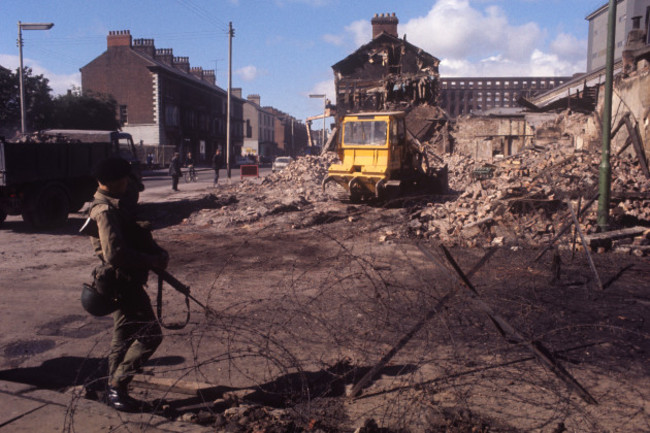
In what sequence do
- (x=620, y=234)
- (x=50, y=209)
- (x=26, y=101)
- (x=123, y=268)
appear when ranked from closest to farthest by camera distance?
(x=123, y=268) → (x=620, y=234) → (x=50, y=209) → (x=26, y=101)

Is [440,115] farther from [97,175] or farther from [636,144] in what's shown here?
[97,175]

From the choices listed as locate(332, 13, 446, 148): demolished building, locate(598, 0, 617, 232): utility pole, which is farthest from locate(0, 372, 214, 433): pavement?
locate(332, 13, 446, 148): demolished building

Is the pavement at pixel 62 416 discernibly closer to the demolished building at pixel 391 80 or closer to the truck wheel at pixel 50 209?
the truck wheel at pixel 50 209

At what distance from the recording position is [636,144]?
14.1 metres

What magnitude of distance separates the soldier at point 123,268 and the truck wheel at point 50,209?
9.94 meters

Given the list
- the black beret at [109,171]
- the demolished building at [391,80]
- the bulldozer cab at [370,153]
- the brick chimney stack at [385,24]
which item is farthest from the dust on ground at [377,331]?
the brick chimney stack at [385,24]

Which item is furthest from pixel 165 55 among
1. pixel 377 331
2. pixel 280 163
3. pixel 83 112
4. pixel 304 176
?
pixel 377 331

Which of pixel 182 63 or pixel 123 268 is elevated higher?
pixel 182 63

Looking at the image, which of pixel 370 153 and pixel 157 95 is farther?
pixel 157 95

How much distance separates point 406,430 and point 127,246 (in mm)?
2263

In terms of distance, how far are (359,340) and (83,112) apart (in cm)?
4073

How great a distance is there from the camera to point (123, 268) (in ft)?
11.2

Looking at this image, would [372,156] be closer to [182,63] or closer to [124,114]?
[124,114]

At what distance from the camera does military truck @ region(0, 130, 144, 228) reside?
11.4m
